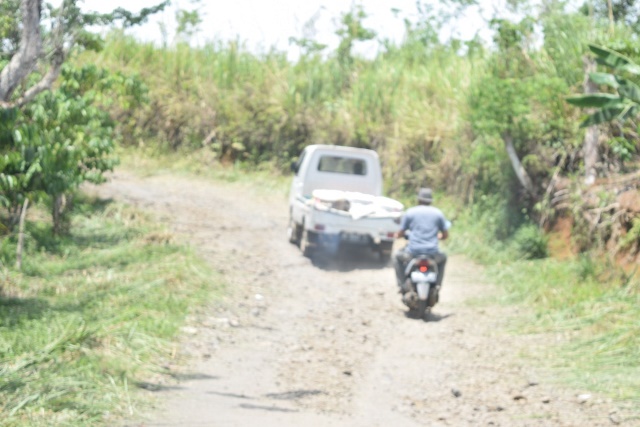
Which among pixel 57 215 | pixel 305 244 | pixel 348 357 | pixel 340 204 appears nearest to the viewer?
pixel 348 357

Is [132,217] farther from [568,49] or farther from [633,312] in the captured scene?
[633,312]

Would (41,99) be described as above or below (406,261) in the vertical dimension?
above

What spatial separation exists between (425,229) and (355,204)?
3829mm

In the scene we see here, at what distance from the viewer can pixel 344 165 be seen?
18.3m

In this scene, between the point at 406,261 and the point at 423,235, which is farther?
the point at 406,261

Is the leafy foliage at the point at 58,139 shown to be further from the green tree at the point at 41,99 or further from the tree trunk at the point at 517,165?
the tree trunk at the point at 517,165

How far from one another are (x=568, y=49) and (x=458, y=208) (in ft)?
14.4

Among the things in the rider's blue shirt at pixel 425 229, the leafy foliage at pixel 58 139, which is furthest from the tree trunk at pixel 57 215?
the rider's blue shirt at pixel 425 229

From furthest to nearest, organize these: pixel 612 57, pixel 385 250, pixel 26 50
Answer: pixel 385 250, pixel 612 57, pixel 26 50

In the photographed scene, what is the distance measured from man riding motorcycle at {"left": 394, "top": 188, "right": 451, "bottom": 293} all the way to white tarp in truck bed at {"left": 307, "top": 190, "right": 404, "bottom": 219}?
332cm

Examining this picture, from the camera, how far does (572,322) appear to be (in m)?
11.6

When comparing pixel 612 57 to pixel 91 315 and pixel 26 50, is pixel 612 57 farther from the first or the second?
pixel 91 315

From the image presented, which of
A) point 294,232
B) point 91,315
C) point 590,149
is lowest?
point 294,232

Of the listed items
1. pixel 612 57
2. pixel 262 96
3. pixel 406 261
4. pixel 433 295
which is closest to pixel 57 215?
pixel 406 261
